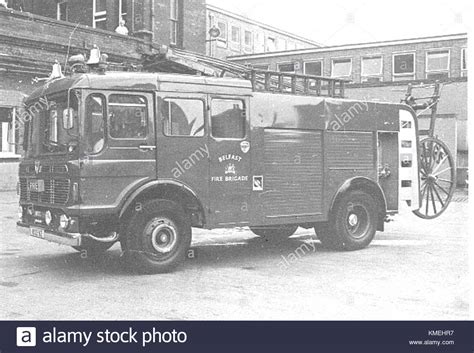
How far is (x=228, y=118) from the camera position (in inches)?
332

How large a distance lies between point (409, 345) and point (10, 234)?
28.5 feet

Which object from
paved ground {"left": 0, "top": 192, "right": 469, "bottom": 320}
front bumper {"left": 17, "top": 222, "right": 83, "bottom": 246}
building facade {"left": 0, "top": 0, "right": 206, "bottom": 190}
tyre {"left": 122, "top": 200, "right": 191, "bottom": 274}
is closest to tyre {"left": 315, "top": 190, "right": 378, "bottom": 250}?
paved ground {"left": 0, "top": 192, "right": 469, "bottom": 320}

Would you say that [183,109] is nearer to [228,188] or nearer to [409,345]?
[228,188]

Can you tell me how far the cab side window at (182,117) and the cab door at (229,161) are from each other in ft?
0.61

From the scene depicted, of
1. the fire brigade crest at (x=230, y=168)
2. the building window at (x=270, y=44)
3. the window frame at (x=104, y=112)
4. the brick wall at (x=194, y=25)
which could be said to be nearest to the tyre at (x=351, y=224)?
the fire brigade crest at (x=230, y=168)

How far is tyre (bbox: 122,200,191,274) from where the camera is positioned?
755 centimetres

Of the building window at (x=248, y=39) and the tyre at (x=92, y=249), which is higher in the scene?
the building window at (x=248, y=39)

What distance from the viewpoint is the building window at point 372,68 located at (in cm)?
3409

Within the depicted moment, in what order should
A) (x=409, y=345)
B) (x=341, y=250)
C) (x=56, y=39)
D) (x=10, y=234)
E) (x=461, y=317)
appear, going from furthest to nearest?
(x=56, y=39), (x=10, y=234), (x=341, y=250), (x=461, y=317), (x=409, y=345)

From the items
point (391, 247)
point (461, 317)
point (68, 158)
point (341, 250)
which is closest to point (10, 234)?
point (68, 158)

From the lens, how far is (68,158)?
7.49 meters

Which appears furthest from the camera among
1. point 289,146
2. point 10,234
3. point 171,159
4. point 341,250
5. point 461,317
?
point 10,234

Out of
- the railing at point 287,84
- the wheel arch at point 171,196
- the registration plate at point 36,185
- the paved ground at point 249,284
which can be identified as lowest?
the paved ground at point 249,284

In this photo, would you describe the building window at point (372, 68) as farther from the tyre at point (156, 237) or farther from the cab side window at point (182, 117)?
the tyre at point (156, 237)
